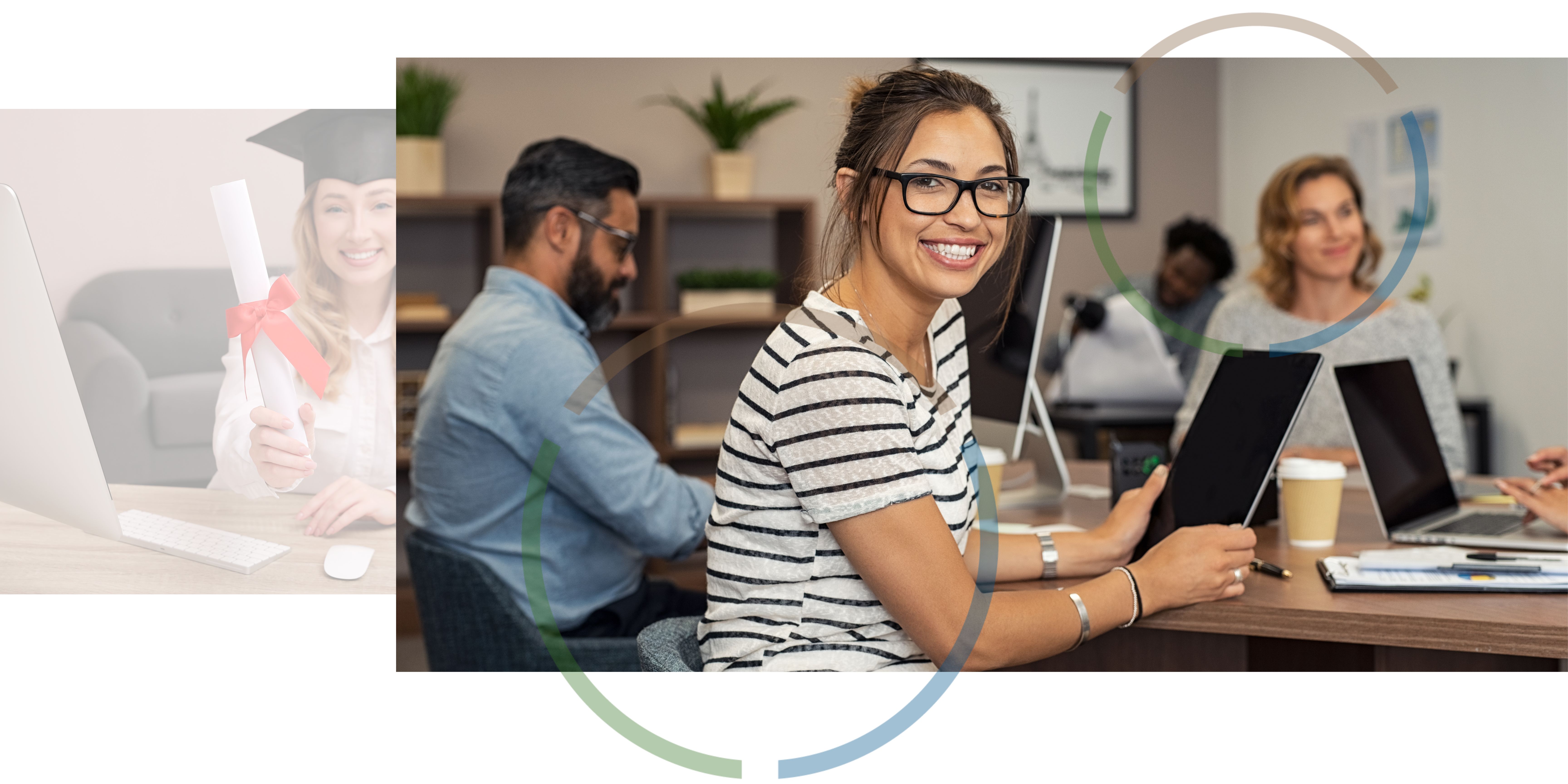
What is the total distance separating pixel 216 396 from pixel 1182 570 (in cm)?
130

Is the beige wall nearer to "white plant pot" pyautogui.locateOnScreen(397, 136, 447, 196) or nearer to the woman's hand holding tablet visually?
"white plant pot" pyautogui.locateOnScreen(397, 136, 447, 196)

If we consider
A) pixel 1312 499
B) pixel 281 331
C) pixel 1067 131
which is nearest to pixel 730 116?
pixel 1067 131

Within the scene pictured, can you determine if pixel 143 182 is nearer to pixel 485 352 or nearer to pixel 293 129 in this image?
pixel 293 129

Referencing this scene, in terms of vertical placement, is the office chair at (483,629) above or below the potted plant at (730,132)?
below

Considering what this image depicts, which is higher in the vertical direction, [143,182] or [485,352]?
[143,182]

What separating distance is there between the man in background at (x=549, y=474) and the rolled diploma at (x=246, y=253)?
0.98 ft

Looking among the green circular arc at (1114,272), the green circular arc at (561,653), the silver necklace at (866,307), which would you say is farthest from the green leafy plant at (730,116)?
the silver necklace at (866,307)

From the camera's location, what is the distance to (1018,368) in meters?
1.81

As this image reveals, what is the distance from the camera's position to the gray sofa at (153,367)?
1.57 m

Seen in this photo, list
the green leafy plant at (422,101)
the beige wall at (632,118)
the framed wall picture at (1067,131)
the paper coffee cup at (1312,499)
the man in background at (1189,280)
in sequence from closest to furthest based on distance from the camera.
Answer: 1. the paper coffee cup at (1312,499)
2. the green leafy plant at (422,101)
3. the beige wall at (632,118)
4. the man in background at (1189,280)
5. the framed wall picture at (1067,131)

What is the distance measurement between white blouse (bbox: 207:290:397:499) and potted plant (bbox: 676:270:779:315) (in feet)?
7.52

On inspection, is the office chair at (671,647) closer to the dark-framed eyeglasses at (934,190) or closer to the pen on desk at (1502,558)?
the dark-framed eyeglasses at (934,190)

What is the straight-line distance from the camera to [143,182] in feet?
5.21
